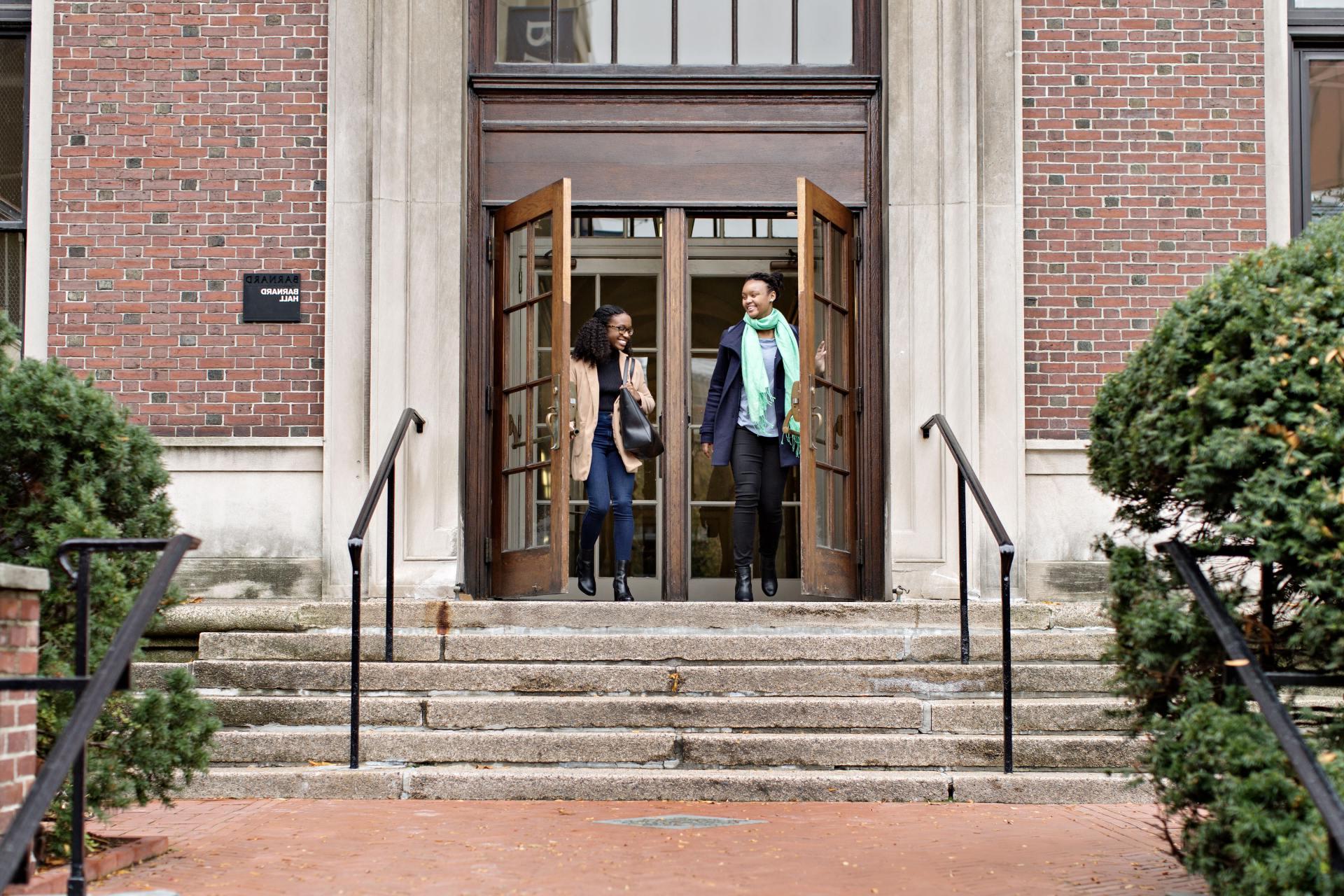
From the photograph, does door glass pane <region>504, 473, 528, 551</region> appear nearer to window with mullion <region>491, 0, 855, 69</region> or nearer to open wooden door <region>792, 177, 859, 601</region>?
open wooden door <region>792, 177, 859, 601</region>

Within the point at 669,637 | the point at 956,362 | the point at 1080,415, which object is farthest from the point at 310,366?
the point at 1080,415

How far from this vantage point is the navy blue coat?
8539mm

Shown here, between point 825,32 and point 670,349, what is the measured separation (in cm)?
212

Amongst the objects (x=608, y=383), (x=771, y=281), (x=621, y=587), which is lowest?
(x=621, y=587)

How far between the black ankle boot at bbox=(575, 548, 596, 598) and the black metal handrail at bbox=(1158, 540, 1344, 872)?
486 cm

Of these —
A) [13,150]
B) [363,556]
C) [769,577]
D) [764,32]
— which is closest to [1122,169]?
[764,32]

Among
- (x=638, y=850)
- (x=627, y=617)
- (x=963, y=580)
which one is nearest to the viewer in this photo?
(x=638, y=850)

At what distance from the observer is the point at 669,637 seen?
722cm

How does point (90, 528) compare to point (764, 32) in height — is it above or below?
below

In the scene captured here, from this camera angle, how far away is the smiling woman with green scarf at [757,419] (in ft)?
27.7

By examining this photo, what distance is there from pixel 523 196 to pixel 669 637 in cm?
306

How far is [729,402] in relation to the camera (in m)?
8.55

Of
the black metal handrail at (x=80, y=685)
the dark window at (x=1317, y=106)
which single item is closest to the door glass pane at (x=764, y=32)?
the dark window at (x=1317, y=106)

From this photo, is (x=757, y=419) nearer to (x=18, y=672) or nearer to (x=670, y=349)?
(x=670, y=349)
